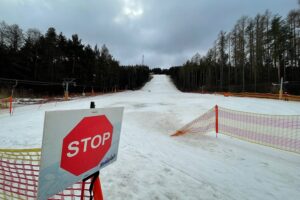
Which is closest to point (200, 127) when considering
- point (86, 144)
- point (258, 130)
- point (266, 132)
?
point (258, 130)

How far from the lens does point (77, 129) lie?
1141 mm

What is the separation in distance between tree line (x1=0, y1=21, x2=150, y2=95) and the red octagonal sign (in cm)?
2460

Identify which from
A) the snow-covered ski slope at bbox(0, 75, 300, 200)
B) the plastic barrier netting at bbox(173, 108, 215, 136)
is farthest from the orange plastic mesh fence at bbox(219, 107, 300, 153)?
the snow-covered ski slope at bbox(0, 75, 300, 200)

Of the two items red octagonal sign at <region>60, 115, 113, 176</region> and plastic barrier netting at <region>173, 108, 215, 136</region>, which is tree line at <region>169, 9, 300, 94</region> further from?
red octagonal sign at <region>60, 115, 113, 176</region>

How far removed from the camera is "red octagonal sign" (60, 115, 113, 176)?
1.09 m

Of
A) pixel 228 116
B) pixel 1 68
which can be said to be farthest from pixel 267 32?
pixel 1 68

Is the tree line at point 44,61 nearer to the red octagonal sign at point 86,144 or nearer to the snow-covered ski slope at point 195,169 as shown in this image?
the snow-covered ski slope at point 195,169

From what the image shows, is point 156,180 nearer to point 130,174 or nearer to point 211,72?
point 130,174

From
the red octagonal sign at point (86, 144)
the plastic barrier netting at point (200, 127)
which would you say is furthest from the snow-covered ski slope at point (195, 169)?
the red octagonal sign at point (86, 144)

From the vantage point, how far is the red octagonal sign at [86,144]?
1.09 m

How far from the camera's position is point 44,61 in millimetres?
27734

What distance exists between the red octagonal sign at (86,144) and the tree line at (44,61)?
24.6m

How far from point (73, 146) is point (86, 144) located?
4.4 inches

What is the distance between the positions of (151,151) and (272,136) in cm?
441
